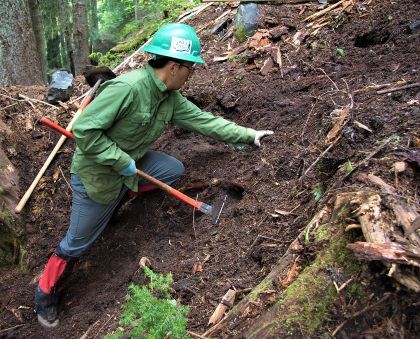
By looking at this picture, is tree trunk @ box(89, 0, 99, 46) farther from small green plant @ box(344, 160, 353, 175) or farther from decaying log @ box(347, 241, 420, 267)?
decaying log @ box(347, 241, 420, 267)

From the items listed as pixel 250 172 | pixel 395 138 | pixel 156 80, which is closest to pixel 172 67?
pixel 156 80

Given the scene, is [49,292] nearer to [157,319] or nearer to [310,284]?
[157,319]

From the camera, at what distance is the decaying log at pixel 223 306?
9.11 ft

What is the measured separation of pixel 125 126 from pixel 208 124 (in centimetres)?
91

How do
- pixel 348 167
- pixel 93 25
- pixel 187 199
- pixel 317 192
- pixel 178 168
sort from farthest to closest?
pixel 93 25 < pixel 178 168 < pixel 187 199 < pixel 317 192 < pixel 348 167

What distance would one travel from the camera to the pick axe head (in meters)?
5.76

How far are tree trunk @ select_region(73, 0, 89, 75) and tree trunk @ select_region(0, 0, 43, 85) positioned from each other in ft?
18.9

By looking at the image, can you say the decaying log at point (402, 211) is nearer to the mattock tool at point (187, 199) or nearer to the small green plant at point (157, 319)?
the small green plant at point (157, 319)

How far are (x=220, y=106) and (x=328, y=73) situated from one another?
129 cm

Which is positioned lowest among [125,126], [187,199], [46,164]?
[46,164]

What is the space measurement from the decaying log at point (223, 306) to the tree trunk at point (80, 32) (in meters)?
11.7

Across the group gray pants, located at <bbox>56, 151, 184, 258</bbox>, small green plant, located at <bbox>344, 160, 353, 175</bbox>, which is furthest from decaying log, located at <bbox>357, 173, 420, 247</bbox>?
gray pants, located at <bbox>56, 151, 184, 258</bbox>

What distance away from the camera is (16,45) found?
728 centimetres

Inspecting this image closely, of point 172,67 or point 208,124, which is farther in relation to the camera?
point 208,124
